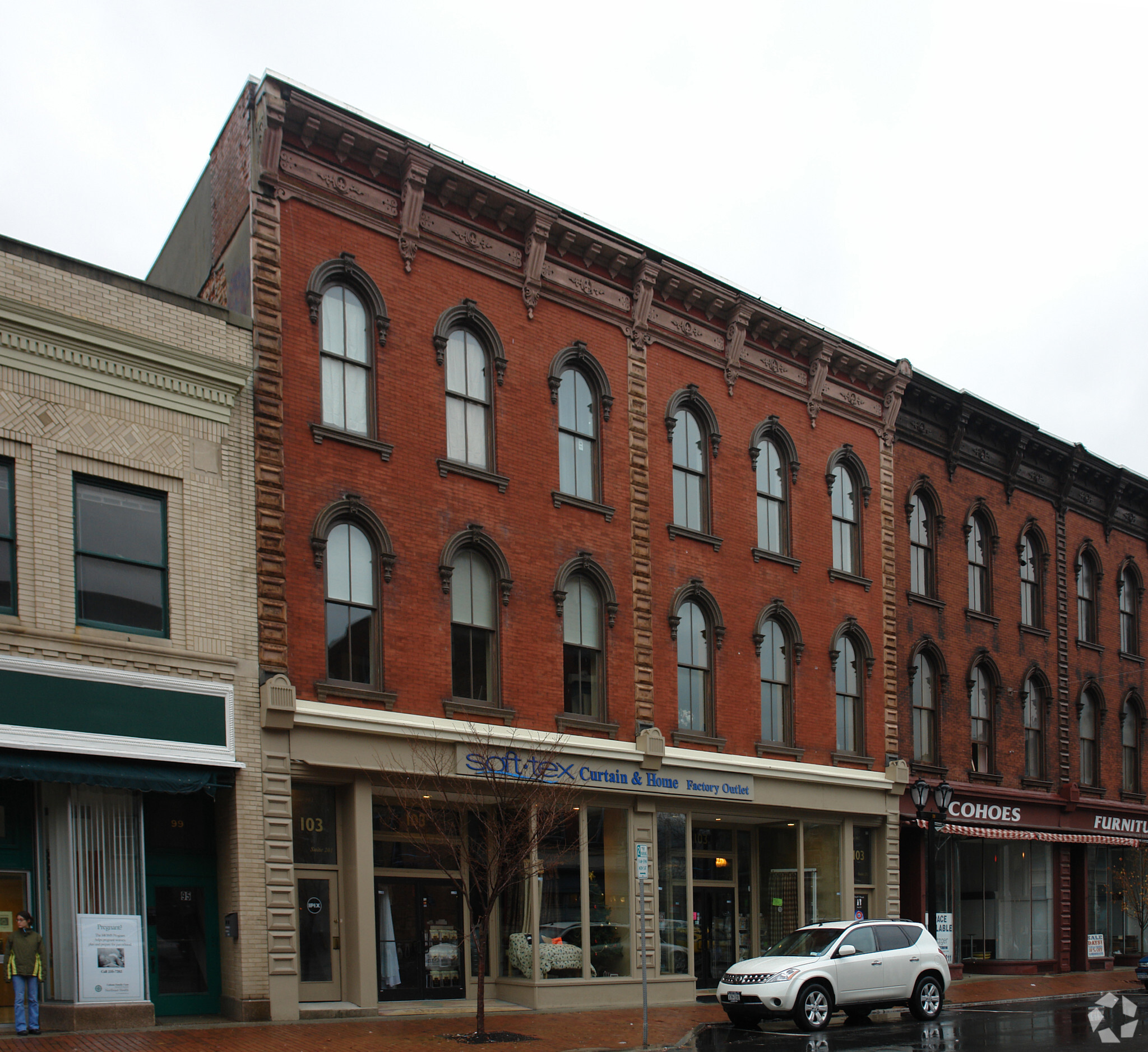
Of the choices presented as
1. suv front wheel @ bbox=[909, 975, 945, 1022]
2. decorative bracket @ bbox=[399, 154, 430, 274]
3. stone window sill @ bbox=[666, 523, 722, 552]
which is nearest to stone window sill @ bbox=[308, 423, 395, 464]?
decorative bracket @ bbox=[399, 154, 430, 274]

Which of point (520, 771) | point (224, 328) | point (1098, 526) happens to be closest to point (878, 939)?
point (520, 771)

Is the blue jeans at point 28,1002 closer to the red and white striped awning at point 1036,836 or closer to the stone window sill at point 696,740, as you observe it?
the stone window sill at point 696,740

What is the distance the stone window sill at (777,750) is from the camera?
27.1 m

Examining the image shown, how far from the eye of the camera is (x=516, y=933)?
2272cm

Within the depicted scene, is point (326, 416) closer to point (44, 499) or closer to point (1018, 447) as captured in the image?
point (44, 499)

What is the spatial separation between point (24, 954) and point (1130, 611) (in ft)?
114

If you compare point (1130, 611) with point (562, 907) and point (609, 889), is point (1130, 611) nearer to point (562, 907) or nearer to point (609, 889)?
point (609, 889)

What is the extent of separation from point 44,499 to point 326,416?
5.06m

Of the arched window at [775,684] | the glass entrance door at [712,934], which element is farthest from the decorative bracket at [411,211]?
the glass entrance door at [712,934]

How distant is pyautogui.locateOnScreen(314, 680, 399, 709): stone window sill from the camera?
20062 mm

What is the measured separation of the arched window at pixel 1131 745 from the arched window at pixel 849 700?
Answer: 542 inches

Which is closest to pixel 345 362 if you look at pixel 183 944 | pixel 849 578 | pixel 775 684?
pixel 183 944

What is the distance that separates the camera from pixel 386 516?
21.6m

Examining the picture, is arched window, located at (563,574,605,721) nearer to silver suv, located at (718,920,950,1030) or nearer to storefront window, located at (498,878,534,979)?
storefront window, located at (498,878,534,979)
